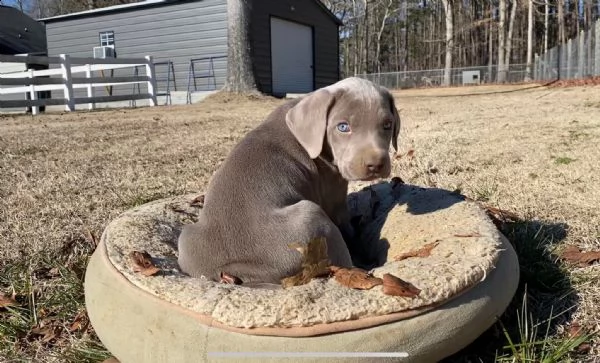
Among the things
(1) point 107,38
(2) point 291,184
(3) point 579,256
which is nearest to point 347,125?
(2) point 291,184

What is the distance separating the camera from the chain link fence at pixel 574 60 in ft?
74.8

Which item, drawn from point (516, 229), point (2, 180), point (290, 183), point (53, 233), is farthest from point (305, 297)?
point (2, 180)

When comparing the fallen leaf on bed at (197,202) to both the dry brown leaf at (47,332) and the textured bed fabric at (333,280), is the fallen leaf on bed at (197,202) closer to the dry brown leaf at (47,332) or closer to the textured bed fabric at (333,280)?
the textured bed fabric at (333,280)

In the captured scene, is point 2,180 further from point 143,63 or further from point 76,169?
point 143,63

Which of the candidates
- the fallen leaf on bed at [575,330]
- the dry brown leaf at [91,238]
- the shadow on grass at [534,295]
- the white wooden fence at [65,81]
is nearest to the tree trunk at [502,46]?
the white wooden fence at [65,81]

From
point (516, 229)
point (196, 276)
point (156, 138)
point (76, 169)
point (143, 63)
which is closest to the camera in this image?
point (196, 276)

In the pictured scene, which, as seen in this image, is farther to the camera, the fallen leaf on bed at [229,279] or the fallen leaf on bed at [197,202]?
the fallen leaf on bed at [197,202]

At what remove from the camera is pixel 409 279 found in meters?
2.12

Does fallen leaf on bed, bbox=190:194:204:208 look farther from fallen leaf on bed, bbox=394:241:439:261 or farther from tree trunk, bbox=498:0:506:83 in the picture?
tree trunk, bbox=498:0:506:83

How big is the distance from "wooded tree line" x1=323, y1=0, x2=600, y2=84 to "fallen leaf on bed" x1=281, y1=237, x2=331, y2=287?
40.3 metres

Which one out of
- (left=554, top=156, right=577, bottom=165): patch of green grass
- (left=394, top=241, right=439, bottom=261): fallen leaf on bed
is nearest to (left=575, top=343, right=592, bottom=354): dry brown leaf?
(left=394, top=241, right=439, bottom=261): fallen leaf on bed

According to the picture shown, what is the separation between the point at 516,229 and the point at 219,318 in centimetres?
217

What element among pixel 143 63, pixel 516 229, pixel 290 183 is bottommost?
pixel 516 229

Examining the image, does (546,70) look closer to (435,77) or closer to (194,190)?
(435,77)
